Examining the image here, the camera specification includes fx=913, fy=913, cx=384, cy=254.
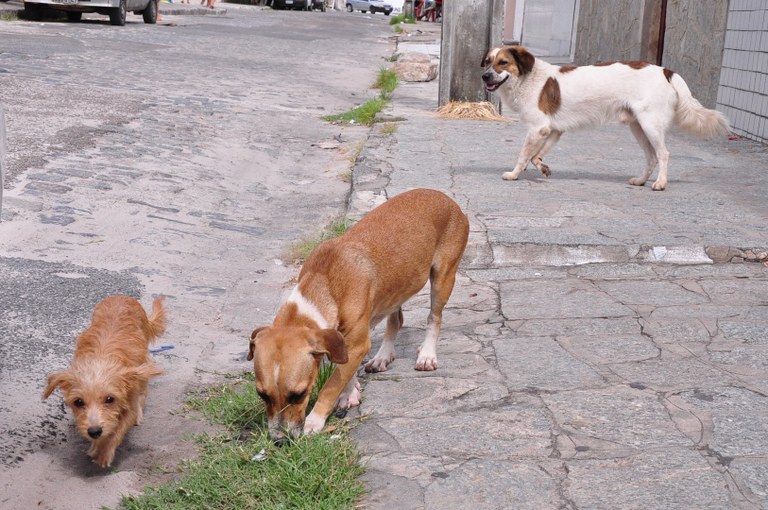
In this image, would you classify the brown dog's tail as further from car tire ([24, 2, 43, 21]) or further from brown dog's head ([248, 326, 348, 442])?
car tire ([24, 2, 43, 21])

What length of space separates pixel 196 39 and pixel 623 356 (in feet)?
56.1

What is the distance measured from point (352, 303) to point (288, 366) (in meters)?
0.53

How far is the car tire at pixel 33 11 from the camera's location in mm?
21859

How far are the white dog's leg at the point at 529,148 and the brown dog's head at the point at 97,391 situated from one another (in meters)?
5.03

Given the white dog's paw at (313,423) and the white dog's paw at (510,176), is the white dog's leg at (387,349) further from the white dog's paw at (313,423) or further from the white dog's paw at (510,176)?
the white dog's paw at (510,176)

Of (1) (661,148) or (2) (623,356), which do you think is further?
(1) (661,148)

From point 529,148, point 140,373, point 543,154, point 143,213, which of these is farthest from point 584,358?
point 543,154

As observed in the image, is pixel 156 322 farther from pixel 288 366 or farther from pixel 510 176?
pixel 510 176

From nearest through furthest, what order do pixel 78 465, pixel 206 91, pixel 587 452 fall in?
1. pixel 587 452
2. pixel 78 465
3. pixel 206 91

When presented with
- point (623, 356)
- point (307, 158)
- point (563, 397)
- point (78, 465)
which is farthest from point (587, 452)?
point (307, 158)

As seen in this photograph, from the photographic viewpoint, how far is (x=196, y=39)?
19.7 m

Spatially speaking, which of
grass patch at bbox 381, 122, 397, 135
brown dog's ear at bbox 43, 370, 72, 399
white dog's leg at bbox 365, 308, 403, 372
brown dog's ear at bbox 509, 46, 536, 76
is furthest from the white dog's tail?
brown dog's ear at bbox 43, 370, 72, 399

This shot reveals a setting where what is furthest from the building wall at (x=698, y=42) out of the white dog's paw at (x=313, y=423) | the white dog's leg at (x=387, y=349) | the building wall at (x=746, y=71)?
the white dog's paw at (x=313, y=423)

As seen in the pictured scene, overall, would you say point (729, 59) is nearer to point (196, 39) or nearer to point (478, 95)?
point (478, 95)
